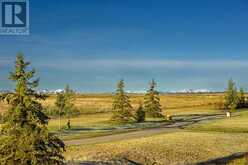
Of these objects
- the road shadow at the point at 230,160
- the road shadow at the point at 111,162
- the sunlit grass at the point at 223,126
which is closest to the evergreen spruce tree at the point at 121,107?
the sunlit grass at the point at 223,126

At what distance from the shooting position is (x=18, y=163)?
828 inches

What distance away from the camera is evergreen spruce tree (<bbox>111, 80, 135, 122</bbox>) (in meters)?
71.3

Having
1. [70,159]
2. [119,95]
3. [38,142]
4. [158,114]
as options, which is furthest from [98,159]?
[158,114]

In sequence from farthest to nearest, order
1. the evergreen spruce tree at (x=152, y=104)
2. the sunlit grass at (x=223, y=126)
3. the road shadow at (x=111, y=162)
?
the evergreen spruce tree at (x=152, y=104) < the sunlit grass at (x=223, y=126) < the road shadow at (x=111, y=162)

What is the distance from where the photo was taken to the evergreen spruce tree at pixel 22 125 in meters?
20.7

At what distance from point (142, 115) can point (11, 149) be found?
56574 millimetres

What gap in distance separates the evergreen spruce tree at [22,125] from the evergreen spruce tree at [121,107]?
4981 cm

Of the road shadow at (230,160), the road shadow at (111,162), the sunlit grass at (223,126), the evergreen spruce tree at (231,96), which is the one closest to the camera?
the road shadow at (111,162)

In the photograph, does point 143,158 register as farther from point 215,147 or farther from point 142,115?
point 142,115

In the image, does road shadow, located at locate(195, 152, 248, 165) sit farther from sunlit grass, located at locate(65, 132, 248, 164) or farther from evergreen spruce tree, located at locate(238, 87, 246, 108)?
evergreen spruce tree, located at locate(238, 87, 246, 108)

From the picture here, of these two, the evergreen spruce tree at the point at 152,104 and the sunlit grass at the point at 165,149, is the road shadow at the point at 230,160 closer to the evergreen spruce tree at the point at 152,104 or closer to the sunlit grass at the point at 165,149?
the sunlit grass at the point at 165,149

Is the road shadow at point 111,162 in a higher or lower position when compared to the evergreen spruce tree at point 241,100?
lower

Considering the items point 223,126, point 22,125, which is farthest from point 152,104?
point 22,125

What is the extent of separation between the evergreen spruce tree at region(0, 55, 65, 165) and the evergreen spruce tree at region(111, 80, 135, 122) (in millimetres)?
49807
